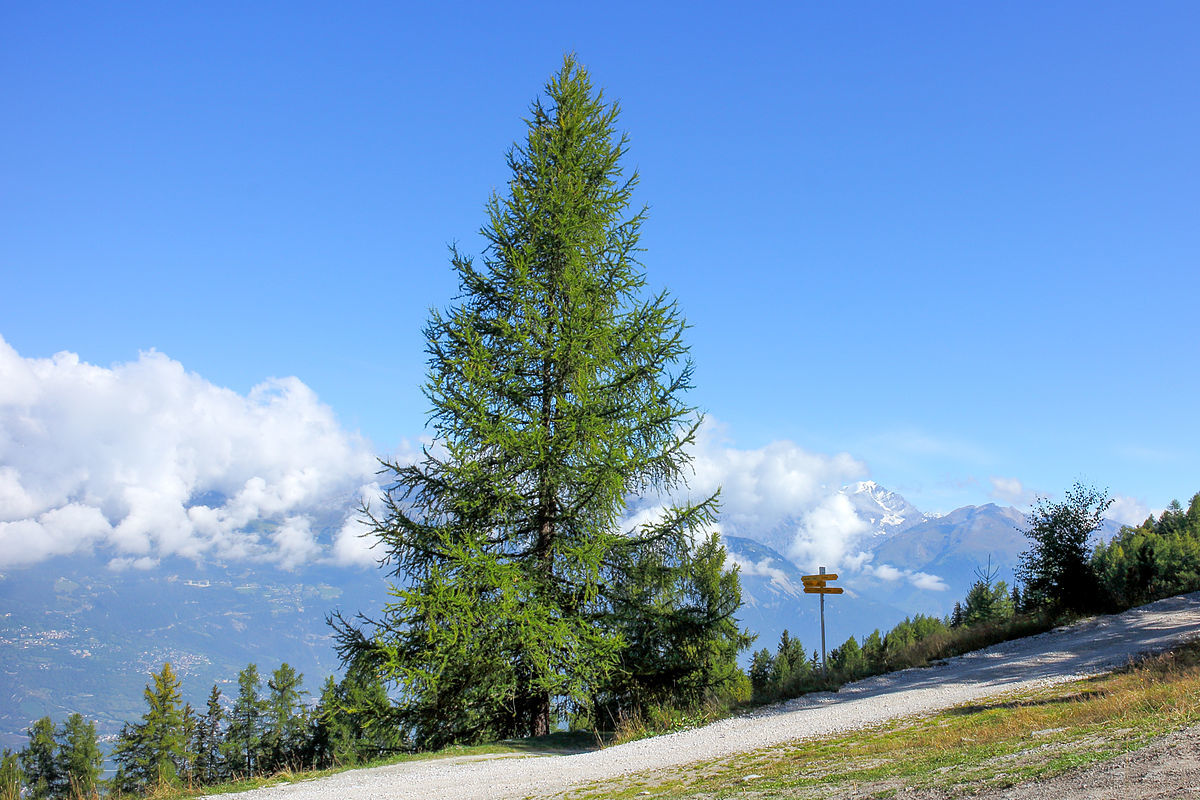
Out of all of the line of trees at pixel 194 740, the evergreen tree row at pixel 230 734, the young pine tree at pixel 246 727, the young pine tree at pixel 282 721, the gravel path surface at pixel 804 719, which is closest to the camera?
the gravel path surface at pixel 804 719

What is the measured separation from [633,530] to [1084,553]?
715 inches

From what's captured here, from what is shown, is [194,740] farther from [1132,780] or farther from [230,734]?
[1132,780]

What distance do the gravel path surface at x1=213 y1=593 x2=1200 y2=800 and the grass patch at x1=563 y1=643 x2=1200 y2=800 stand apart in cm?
107

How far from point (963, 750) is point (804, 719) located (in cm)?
599

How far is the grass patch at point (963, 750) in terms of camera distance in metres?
6.87

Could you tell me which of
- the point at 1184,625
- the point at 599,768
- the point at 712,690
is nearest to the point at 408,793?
the point at 599,768

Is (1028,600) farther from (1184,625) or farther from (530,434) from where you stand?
(530,434)

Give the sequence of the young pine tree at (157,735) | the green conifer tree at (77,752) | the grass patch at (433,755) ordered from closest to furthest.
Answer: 1. the grass patch at (433,755)
2. the young pine tree at (157,735)
3. the green conifer tree at (77,752)

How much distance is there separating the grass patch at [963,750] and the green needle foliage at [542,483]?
4.04m

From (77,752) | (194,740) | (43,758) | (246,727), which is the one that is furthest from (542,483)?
(43,758)

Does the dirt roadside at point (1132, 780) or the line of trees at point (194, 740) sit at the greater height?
the dirt roadside at point (1132, 780)

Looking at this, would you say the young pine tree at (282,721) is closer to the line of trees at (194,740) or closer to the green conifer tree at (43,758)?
the line of trees at (194,740)

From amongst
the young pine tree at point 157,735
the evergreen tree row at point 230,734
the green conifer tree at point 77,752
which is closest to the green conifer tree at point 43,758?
the green conifer tree at point 77,752

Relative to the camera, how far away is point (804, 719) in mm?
13688
